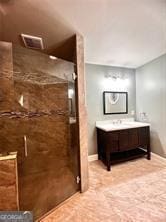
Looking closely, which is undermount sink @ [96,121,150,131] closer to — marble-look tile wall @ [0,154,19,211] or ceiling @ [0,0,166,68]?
ceiling @ [0,0,166,68]

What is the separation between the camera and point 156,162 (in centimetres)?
327

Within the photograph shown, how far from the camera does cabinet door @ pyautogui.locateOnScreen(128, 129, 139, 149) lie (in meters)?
3.13

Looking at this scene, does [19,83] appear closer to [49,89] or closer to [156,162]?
[49,89]

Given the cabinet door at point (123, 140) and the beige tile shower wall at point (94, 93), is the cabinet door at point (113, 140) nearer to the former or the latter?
the cabinet door at point (123, 140)

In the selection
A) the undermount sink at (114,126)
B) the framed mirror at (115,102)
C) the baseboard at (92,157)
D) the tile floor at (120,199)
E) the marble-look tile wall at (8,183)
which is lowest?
the tile floor at (120,199)

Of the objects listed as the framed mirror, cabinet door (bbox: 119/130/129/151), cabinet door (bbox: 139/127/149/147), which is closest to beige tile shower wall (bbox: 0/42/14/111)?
cabinet door (bbox: 119/130/129/151)

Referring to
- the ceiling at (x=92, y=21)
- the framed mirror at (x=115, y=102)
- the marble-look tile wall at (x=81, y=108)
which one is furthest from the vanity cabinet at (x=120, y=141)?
the ceiling at (x=92, y=21)

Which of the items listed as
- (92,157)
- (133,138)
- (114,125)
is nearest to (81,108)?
(114,125)

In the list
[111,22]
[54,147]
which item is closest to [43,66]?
[54,147]

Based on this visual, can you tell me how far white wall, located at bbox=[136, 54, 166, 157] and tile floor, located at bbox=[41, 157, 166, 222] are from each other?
1.98 feet

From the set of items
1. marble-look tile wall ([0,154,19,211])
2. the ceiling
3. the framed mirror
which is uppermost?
the ceiling

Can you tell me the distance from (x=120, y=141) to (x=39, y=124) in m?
1.78

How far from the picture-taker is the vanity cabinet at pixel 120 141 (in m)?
2.94

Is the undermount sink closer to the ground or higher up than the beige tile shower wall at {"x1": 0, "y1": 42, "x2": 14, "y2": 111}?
closer to the ground
